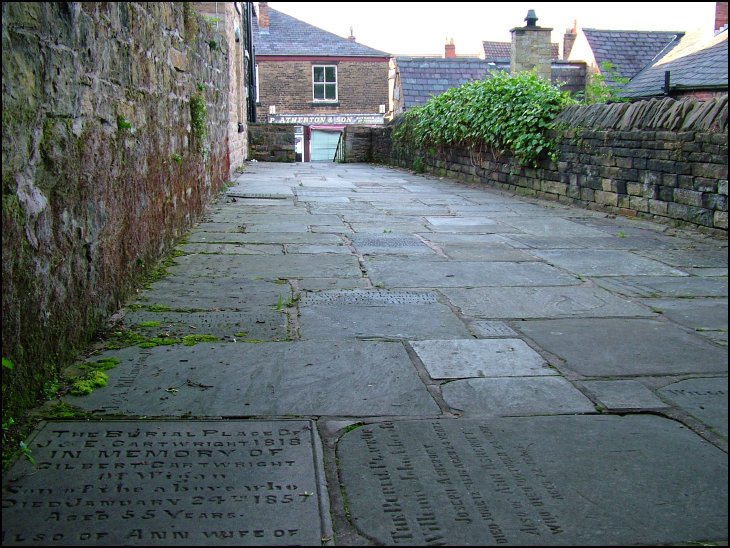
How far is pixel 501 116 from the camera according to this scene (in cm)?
1045

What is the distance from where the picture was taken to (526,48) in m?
19.4

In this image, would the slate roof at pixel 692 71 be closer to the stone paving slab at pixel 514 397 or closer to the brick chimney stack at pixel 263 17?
the stone paving slab at pixel 514 397

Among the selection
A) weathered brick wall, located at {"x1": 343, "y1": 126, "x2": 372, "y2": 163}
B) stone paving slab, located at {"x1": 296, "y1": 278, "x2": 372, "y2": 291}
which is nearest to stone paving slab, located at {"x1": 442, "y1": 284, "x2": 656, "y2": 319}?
stone paving slab, located at {"x1": 296, "y1": 278, "x2": 372, "y2": 291}

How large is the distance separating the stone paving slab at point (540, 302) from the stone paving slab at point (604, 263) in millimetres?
595

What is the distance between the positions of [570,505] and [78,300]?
6.94 ft

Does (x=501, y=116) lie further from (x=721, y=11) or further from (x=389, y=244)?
(x=721, y=11)

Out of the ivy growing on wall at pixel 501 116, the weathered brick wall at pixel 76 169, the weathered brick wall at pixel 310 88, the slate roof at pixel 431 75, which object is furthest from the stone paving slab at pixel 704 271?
the weathered brick wall at pixel 310 88

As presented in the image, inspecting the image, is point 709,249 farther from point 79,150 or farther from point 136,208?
point 79,150

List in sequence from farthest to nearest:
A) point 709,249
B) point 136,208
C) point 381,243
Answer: point 381,243 < point 709,249 < point 136,208

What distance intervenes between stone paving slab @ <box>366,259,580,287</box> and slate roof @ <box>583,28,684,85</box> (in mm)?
19600

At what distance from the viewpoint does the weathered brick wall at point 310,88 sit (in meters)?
31.8

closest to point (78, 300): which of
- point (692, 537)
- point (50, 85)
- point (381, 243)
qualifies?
point (50, 85)

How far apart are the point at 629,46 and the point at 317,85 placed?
1336cm

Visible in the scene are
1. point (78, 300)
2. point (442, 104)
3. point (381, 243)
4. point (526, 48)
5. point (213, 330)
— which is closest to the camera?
point (78, 300)
